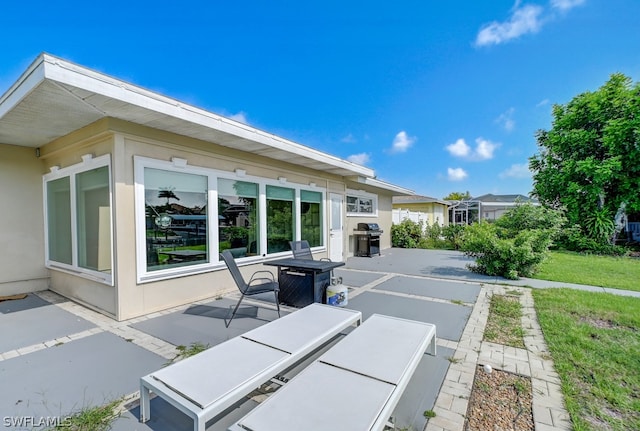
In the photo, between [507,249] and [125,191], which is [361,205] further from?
[125,191]

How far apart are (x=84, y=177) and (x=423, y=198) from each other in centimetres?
2013

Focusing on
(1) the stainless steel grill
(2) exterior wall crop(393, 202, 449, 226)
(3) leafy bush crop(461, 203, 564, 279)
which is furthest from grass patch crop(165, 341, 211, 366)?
(2) exterior wall crop(393, 202, 449, 226)

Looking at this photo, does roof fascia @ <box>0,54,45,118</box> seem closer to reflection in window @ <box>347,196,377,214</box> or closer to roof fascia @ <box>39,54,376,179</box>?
roof fascia @ <box>39,54,376,179</box>

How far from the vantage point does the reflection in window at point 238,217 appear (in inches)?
237

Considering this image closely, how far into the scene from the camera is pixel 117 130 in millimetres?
4363

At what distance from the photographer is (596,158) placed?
14633 millimetres

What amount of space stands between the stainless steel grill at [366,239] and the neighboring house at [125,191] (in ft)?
17.3

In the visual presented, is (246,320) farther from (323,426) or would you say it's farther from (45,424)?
(323,426)

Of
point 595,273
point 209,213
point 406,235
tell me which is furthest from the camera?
point 406,235

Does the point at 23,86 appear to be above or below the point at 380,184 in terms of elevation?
above

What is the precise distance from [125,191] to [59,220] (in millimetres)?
2947

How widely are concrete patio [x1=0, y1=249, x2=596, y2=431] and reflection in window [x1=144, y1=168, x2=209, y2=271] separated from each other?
95cm

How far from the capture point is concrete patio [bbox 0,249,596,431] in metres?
2.34

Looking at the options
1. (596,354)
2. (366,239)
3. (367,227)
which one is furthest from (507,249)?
(367,227)
